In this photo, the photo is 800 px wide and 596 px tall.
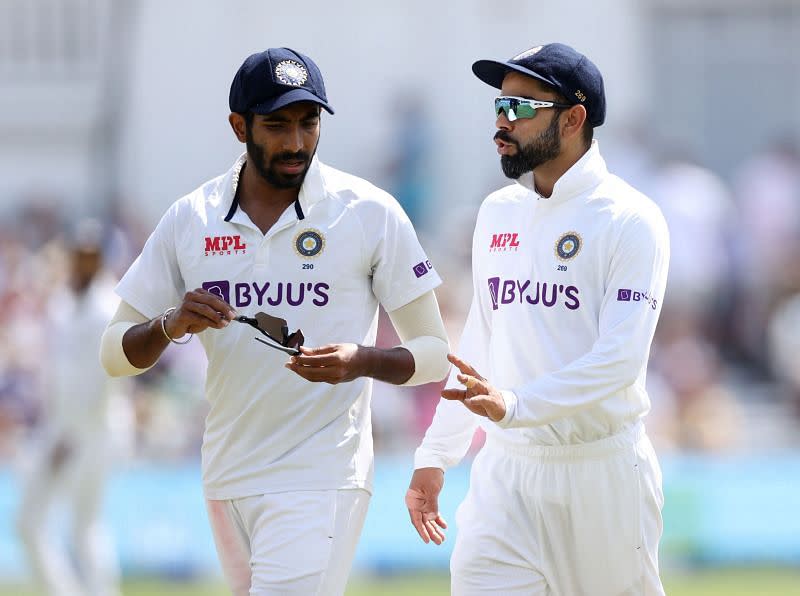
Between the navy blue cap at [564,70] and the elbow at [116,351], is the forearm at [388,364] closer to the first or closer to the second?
the elbow at [116,351]

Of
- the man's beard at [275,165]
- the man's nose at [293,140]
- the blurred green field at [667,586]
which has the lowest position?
the blurred green field at [667,586]

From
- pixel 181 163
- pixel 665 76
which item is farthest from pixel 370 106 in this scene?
pixel 665 76

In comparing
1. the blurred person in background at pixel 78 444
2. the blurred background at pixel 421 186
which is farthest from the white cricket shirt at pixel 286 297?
the blurred background at pixel 421 186

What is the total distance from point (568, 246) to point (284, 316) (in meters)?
0.96

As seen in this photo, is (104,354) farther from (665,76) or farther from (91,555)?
(665,76)

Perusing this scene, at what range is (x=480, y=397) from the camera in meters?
5.02

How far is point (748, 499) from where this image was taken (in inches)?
482

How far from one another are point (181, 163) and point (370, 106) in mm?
2014

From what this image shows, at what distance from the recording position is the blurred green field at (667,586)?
36.9 feet

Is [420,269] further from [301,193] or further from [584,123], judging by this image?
[584,123]

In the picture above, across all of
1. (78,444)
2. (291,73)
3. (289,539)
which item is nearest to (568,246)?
(291,73)

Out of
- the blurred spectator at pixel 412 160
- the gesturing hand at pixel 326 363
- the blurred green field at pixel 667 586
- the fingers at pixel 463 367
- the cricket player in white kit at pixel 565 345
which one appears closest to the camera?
the gesturing hand at pixel 326 363

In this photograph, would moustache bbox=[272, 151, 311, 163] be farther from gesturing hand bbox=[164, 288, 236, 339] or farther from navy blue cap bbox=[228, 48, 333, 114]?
gesturing hand bbox=[164, 288, 236, 339]

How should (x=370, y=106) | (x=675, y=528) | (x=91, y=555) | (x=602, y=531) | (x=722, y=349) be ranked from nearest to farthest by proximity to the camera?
1. (x=602, y=531)
2. (x=91, y=555)
3. (x=675, y=528)
4. (x=722, y=349)
5. (x=370, y=106)
